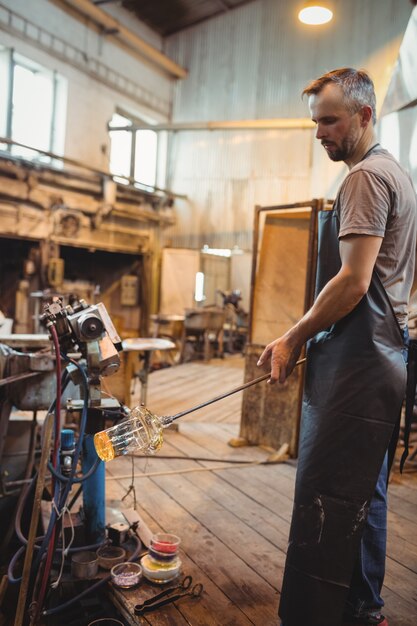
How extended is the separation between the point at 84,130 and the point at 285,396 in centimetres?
889

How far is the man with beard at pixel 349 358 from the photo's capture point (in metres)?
1.63

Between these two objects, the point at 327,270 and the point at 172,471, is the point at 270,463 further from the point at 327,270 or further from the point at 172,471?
the point at 327,270

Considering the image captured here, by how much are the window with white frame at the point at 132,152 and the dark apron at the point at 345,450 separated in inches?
420

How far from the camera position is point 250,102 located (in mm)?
12719

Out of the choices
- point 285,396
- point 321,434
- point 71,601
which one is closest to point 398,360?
point 321,434

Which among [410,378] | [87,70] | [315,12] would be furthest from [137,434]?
[87,70]

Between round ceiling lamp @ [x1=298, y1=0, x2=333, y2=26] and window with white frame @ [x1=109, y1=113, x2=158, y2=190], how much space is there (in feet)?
16.8

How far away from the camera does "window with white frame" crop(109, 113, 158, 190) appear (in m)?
12.2

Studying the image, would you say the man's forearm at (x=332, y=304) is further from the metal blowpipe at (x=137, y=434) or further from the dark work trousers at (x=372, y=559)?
the dark work trousers at (x=372, y=559)

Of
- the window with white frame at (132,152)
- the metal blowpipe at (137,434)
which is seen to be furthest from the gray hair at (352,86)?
the window with white frame at (132,152)

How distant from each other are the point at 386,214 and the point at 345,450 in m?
0.77

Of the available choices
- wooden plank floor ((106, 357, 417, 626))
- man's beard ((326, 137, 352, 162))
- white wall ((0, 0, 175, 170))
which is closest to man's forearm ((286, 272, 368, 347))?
man's beard ((326, 137, 352, 162))

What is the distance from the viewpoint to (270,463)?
4.09m

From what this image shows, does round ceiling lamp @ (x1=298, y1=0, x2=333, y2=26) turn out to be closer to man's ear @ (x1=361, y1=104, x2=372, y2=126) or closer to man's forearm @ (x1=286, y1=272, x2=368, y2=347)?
man's ear @ (x1=361, y1=104, x2=372, y2=126)
